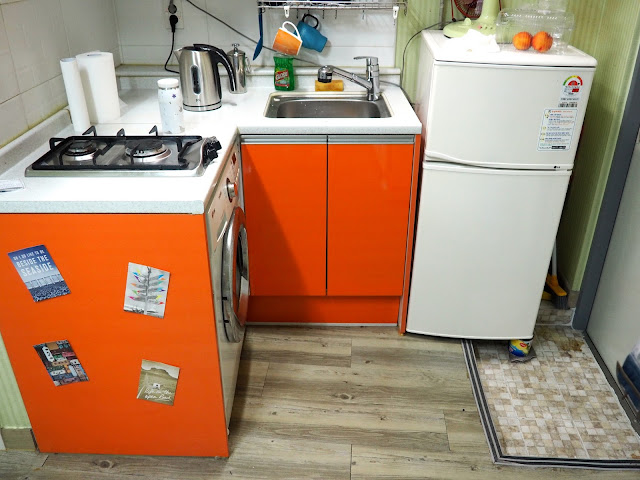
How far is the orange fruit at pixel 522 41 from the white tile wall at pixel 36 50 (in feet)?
5.29

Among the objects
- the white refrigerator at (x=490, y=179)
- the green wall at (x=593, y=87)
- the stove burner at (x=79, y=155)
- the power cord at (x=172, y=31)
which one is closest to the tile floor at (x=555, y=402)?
the white refrigerator at (x=490, y=179)

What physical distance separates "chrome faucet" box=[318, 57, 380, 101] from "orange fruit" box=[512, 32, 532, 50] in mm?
571

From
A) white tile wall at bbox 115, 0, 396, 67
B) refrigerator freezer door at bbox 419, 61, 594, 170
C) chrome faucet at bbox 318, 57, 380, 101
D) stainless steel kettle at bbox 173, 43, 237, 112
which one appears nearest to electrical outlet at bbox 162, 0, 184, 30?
white tile wall at bbox 115, 0, 396, 67

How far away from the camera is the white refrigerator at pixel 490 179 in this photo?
181 cm

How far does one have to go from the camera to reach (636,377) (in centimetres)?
165

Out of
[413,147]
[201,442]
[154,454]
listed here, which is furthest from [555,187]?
[154,454]

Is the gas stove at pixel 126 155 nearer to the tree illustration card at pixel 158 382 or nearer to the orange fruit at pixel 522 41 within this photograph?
the tree illustration card at pixel 158 382

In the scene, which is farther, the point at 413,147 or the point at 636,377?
the point at 413,147

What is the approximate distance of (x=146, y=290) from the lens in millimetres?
1517

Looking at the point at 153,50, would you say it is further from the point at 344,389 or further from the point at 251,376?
the point at 344,389

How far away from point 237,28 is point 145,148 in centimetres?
103

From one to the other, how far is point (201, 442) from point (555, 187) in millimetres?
1480

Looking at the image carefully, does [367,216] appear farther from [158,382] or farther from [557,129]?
[158,382]

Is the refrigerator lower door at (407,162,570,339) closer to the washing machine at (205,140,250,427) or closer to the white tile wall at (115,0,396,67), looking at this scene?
the washing machine at (205,140,250,427)
